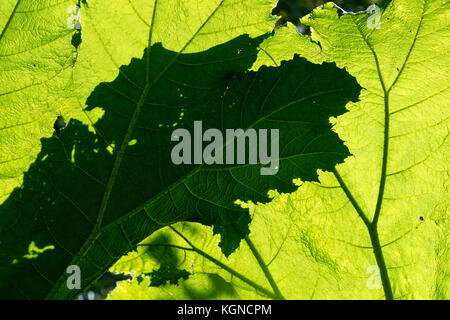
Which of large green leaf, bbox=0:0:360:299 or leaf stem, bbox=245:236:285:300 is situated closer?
large green leaf, bbox=0:0:360:299

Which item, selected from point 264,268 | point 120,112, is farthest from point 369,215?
point 120,112

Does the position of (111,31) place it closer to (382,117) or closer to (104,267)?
(104,267)

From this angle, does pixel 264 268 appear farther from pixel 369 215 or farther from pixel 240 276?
pixel 369 215

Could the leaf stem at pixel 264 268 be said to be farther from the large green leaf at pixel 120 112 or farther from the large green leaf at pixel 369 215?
the large green leaf at pixel 120 112

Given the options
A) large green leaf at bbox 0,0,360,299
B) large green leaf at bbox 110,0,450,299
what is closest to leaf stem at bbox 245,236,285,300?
large green leaf at bbox 110,0,450,299

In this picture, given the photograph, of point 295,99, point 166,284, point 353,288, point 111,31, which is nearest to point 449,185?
point 353,288

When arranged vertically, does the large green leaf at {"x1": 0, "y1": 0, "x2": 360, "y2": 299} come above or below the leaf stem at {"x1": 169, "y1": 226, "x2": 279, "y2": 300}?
above

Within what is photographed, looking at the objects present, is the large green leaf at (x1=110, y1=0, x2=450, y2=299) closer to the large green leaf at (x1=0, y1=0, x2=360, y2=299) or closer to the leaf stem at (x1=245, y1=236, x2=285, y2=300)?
the leaf stem at (x1=245, y1=236, x2=285, y2=300)
